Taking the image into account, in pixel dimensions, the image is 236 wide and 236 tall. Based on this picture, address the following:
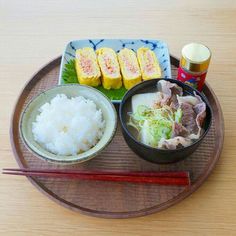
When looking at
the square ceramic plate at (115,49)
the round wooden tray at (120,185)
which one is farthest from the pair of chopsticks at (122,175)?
the square ceramic plate at (115,49)

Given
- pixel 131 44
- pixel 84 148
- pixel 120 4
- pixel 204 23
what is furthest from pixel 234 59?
pixel 84 148

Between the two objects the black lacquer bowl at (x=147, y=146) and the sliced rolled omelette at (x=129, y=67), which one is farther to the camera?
the sliced rolled omelette at (x=129, y=67)

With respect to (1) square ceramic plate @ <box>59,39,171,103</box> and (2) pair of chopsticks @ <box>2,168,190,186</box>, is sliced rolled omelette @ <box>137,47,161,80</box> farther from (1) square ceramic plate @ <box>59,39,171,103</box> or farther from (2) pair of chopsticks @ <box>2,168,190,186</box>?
(2) pair of chopsticks @ <box>2,168,190,186</box>

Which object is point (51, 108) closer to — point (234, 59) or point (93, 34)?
point (93, 34)

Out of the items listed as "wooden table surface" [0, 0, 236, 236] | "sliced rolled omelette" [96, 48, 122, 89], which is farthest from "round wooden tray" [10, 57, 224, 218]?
"sliced rolled omelette" [96, 48, 122, 89]

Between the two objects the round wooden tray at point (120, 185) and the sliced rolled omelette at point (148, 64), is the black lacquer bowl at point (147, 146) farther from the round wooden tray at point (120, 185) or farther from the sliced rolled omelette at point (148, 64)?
the sliced rolled omelette at point (148, 64)

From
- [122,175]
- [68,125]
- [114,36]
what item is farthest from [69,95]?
[114,36]

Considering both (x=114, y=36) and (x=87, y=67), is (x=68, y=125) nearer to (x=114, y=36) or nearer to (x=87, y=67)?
(x=87, y=67)

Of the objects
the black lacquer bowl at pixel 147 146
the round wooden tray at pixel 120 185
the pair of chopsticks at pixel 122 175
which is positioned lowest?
the round wooden tray at pixel 120 185
